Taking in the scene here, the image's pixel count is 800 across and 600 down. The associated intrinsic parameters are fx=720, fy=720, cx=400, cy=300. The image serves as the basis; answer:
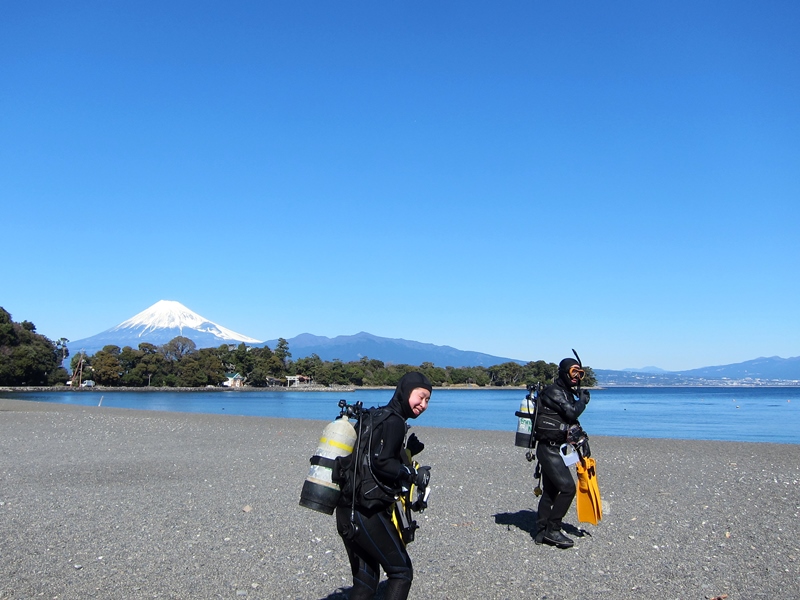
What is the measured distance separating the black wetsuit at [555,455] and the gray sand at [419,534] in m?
0.36

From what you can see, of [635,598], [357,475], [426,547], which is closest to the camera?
[357,475]

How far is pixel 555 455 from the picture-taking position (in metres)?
7.47

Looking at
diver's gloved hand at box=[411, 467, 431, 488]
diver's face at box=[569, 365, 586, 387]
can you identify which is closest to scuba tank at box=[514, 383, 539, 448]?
diver's face at box=[569, 365, 586, 387]

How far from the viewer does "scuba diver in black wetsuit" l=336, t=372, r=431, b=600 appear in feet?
14.2

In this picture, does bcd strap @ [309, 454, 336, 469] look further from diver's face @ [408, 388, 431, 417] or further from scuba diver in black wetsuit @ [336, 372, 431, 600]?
diver's face @ [408, 388, 431, 417]

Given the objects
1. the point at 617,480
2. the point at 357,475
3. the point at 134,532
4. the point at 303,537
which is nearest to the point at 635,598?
the point at 357,475

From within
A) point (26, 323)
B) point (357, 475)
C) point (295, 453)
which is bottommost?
point (295, 453)

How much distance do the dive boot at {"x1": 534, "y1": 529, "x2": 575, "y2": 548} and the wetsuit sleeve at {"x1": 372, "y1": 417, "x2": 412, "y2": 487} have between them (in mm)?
3617

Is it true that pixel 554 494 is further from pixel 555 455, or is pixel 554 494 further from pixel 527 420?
pixel 527 420

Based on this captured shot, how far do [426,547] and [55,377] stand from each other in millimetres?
128669

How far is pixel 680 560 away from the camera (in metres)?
6.91

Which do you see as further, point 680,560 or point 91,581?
point 680,560

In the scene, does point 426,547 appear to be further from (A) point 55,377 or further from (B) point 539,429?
(A) point 55,377

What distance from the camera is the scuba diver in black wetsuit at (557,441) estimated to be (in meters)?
7.36
